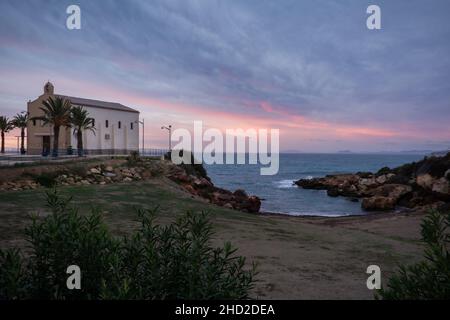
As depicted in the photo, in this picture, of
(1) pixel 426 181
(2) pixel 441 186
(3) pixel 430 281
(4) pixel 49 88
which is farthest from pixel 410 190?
(4) pixel 49 88

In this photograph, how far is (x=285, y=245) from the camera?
43.1 ft

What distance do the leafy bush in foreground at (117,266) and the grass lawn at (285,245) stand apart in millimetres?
1097

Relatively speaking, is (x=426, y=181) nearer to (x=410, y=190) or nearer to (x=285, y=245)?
(x=410, y=190)

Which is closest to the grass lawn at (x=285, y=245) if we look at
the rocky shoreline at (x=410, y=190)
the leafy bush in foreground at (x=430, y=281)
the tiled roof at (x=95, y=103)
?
the leafy bush in foreground at (x=430, y=281)

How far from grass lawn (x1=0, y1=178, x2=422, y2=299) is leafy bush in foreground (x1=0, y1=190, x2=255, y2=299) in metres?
1.10

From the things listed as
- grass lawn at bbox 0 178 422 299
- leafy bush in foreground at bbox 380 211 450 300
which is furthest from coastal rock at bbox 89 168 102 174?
leafy bush in foreground at bbox 380 211 450 300

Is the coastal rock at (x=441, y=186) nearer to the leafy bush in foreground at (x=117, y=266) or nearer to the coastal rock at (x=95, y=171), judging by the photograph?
the coastal rock at (x=95, y=171)

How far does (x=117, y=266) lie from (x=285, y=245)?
10.5m

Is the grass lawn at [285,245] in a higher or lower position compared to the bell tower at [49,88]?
lower

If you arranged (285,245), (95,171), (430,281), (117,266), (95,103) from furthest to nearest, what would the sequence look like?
1. (95,103)
2. (95,171)
3. (285,245)
4. (430,281)
5. (117,266)

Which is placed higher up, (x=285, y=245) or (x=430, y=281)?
(x=430, y=281)

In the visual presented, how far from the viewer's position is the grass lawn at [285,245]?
8602mm

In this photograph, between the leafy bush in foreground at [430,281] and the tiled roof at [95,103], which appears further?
the tiled roof at [95,103]
